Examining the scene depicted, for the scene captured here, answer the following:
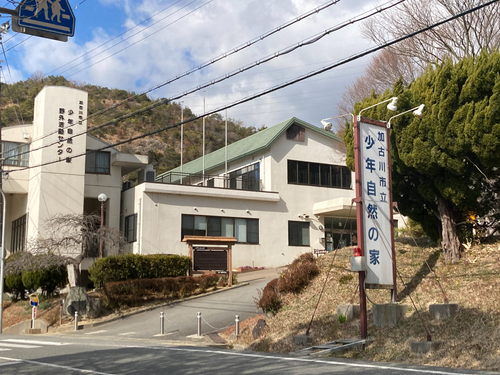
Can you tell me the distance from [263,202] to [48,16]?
77.8ft

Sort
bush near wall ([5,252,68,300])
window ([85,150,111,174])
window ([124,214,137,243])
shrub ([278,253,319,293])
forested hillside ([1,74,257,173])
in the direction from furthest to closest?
forested hillside ([1,74,257,173]), window ([85,150,111,174]), window ([124,214,137,243]), bush near wall ([5,252,68,300]), shrub ([278,253,319,293])

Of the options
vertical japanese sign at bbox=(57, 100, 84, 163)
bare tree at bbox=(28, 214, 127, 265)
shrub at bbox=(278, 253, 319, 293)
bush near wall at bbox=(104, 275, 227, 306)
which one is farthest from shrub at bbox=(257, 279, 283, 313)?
vertical japanese sign at bbox=(57, 100, 84, 163)

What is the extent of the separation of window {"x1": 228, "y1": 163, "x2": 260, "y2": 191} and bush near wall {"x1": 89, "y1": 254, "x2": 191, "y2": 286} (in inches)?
403

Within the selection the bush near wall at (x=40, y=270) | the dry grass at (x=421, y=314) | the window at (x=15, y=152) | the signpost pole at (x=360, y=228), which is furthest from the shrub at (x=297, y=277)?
the window at (x=15, y=152)

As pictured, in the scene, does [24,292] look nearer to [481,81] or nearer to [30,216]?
[30,216]

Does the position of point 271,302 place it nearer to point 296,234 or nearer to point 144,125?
point 296,234

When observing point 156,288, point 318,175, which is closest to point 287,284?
point 156,288

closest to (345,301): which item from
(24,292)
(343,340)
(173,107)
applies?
(343,340)

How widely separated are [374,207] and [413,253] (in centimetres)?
470

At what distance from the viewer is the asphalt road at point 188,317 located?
17.5 meters

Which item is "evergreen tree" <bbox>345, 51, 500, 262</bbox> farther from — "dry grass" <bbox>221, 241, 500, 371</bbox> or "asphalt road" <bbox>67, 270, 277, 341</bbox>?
"asphalt road" <bbox>67, 270, 277, 341</bbox>

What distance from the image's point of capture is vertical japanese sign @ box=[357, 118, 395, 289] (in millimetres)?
12695

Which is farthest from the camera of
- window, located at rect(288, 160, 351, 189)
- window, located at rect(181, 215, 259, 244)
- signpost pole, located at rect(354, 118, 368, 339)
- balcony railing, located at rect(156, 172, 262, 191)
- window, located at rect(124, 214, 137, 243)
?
window, located at rect(288, 160, 351, 189)

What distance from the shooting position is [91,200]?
3388 centimetres
